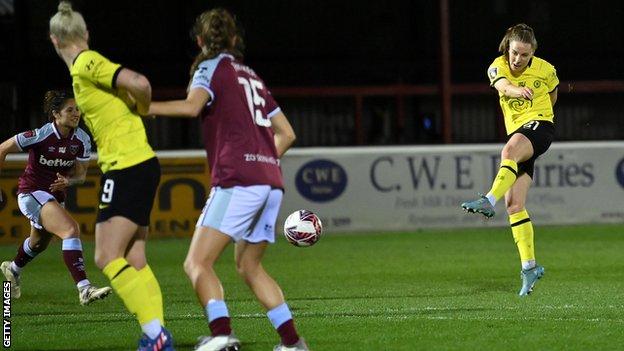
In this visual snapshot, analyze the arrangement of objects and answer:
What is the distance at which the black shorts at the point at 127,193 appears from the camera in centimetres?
715

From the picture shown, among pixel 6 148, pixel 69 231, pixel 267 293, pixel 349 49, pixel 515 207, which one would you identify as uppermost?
pixel 6 148

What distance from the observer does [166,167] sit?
59.5 ft

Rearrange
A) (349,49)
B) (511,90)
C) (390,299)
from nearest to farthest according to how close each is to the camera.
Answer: (511,90) → (390,299) → (349,49)

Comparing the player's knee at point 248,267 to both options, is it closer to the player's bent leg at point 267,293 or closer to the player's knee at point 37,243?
the player's bent leg at point 267,293

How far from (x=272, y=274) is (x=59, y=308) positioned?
3.36m

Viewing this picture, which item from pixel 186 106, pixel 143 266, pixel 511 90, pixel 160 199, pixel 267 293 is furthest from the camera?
pixel 160 199

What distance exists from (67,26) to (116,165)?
2.69ft

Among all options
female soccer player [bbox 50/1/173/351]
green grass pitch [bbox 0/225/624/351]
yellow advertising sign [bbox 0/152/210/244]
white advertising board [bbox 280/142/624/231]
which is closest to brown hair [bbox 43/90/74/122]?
green grass pitch [bbox 0/225/624/351]

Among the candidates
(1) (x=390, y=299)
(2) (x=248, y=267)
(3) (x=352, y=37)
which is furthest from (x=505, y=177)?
(3) (x=352, y=37)

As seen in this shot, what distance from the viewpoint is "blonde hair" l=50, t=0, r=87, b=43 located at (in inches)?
281

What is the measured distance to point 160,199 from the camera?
704 inches

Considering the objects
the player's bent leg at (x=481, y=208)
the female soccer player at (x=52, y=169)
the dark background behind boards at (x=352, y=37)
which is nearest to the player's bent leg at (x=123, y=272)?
the female soccer player at (x=52, y=169)

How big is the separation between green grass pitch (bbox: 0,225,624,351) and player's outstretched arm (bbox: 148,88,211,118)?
69.4 inches

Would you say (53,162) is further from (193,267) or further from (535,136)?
(193,267)
